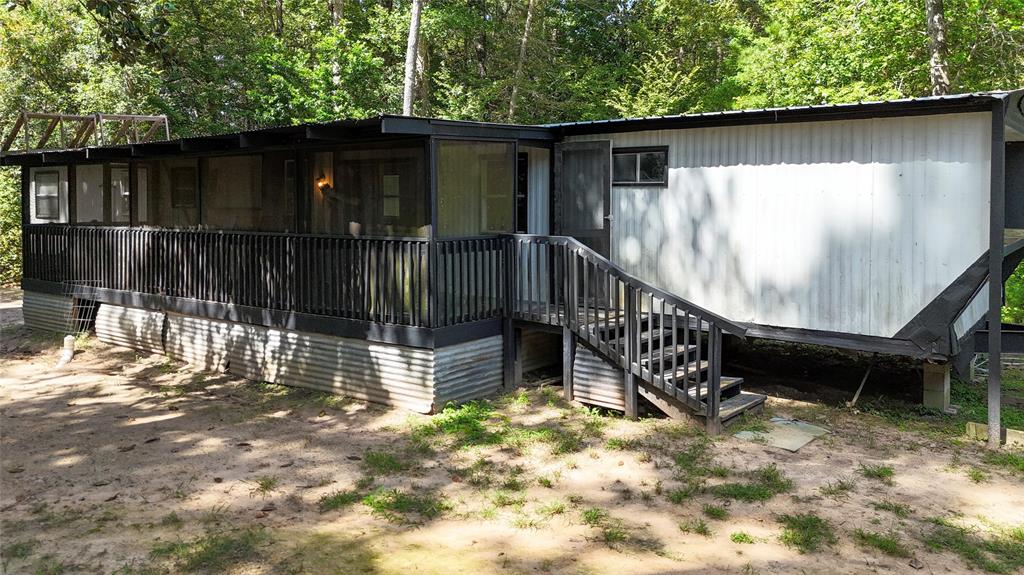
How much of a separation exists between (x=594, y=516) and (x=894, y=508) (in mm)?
2169

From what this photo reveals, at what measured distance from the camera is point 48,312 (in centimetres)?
1303

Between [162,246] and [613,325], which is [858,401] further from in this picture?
[162,246]

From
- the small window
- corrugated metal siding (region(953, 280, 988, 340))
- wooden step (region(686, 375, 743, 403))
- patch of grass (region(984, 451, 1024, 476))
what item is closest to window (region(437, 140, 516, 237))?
wooden step (region(686, 375, 743, 403))

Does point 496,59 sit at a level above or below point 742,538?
above

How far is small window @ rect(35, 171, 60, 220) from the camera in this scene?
1326 cm

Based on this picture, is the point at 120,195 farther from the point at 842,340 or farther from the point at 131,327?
the point at 842,340

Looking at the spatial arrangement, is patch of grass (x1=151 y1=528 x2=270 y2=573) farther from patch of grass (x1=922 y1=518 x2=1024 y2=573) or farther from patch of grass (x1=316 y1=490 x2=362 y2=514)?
patch of grass (x1=922 y1=518 x2=1024 y2=573)

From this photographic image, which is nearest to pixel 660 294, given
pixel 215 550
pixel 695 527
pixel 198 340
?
pixel 695 527

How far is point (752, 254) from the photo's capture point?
27.8 ft

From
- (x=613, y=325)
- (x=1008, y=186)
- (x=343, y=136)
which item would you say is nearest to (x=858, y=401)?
(x=613, y=325)

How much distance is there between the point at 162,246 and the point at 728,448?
8207 millimetres

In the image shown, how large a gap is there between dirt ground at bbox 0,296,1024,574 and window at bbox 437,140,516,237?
198 centimetres

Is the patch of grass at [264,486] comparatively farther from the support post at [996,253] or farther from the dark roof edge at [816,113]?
the support post at [996,253]

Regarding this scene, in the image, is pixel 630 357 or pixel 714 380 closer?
pixel 714 380
